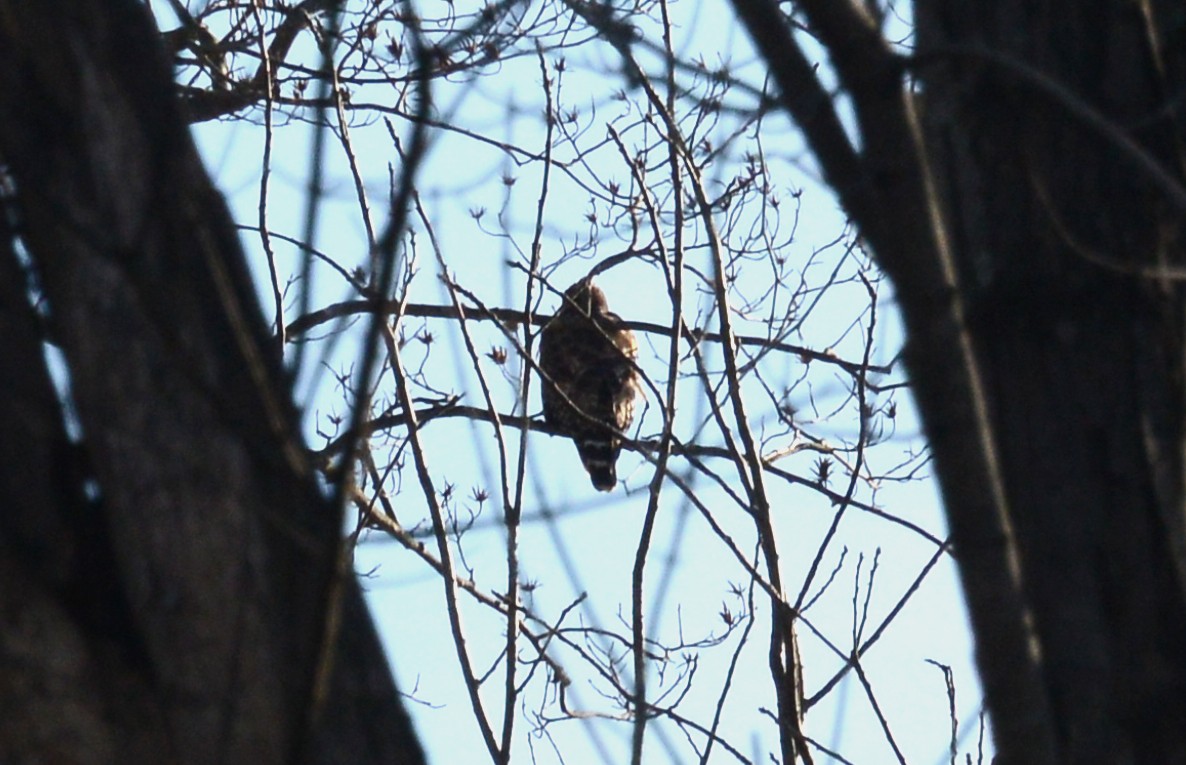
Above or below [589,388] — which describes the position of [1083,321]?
below

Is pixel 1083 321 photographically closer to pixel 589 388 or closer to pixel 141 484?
pixel 141 484

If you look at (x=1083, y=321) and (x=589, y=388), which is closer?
(x=1083, y=321)

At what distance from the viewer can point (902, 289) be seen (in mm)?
1415

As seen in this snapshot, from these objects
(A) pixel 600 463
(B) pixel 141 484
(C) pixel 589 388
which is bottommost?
(B) pixel 141 484

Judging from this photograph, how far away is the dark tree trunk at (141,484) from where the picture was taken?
148 cm

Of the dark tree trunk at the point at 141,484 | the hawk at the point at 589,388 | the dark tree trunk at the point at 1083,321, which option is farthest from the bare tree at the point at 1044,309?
the hawk at the point at 589,388

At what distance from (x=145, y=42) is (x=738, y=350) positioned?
2492 mm

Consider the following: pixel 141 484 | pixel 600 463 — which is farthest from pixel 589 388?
pixel 141 484

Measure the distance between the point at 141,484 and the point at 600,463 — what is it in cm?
645

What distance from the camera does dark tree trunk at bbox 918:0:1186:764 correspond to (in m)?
1.42

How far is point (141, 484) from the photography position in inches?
59.5

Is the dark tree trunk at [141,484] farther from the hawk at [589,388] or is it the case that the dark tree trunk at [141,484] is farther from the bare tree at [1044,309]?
the hawk at [589,388]

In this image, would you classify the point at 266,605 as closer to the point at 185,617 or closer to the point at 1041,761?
the point at 185,617

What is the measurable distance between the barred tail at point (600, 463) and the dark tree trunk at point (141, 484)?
6259mm
